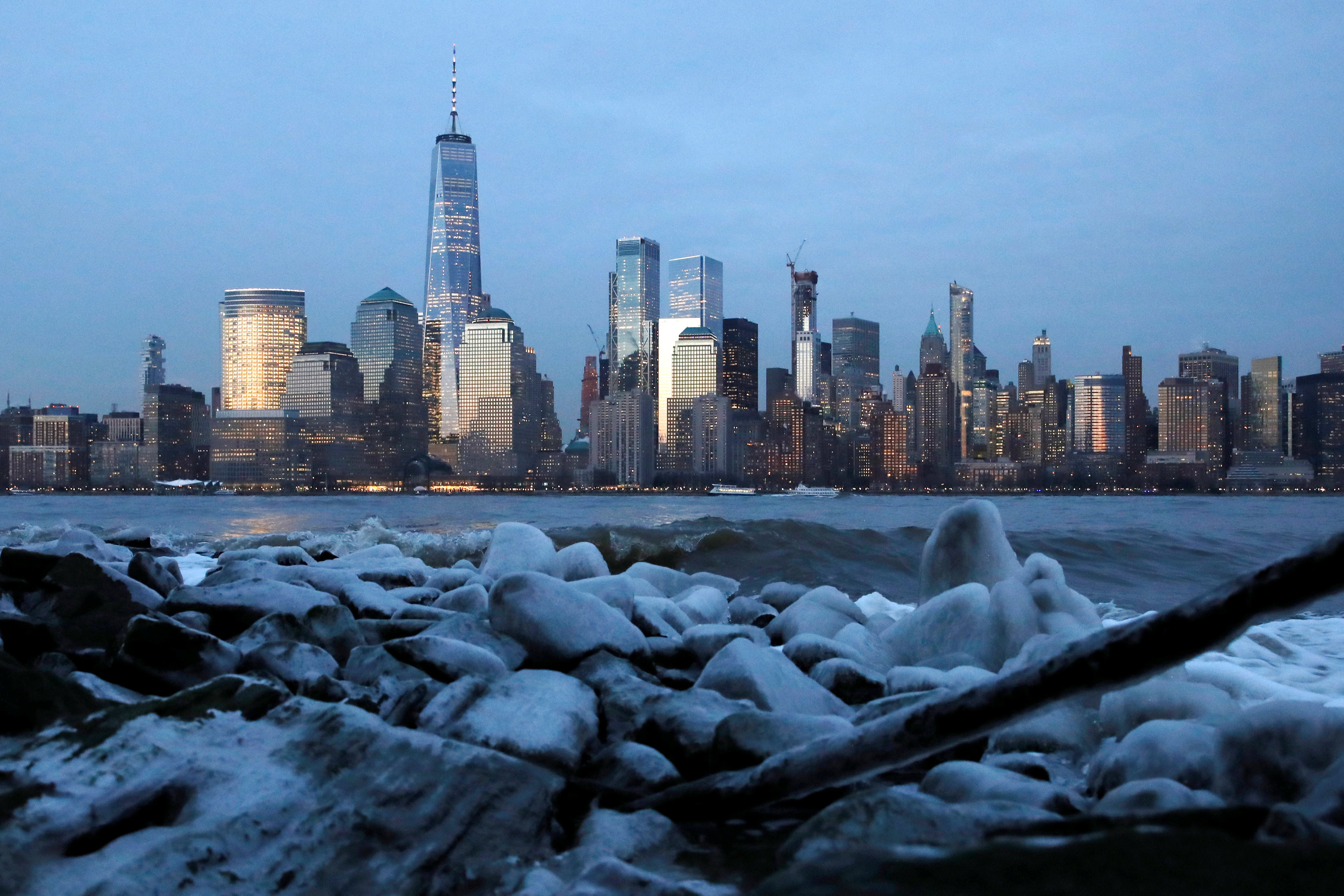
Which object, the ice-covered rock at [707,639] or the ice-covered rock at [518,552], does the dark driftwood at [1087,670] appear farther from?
the ice-covered rock at [518,552]

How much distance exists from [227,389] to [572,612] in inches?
5817

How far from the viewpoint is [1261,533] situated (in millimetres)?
19125

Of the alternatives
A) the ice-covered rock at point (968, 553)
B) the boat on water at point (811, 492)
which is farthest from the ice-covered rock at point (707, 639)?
the boat on water at point (811, 492)

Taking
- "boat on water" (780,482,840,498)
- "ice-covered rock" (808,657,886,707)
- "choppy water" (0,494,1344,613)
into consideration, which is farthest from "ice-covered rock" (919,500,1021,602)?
"boat on water" (780,482,840,498)

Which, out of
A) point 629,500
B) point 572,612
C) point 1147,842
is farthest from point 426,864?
point 629,500

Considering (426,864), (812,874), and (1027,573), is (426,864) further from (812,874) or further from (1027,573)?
(1027,573)

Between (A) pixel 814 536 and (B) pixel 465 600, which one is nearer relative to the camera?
(B) pixel 465 600

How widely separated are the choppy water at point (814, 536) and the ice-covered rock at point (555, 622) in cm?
258

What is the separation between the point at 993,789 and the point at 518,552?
4.69m

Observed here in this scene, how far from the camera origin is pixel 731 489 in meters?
95.5

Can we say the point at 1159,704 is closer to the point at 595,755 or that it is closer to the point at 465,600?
the point at 595,755

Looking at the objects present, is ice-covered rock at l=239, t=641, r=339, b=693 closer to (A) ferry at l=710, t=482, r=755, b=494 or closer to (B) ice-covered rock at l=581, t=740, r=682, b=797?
(B) ice-covered rock at l=581, t=740, r=682, b=797

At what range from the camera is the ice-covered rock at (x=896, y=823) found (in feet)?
6.07

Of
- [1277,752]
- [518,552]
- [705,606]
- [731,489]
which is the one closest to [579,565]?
[518,552]
